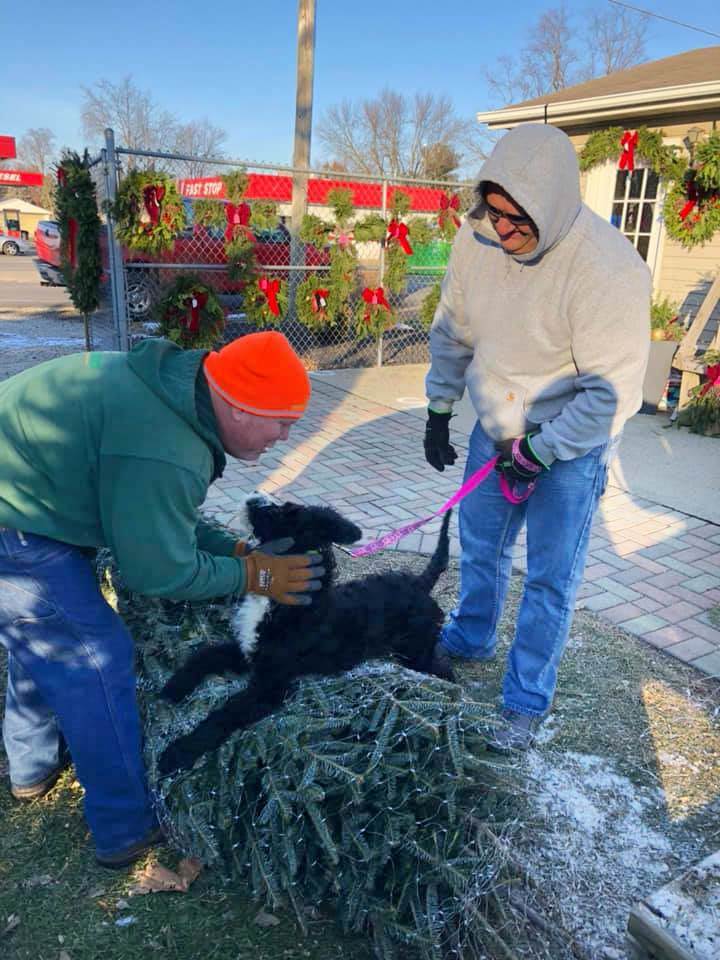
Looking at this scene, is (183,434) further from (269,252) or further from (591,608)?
(269,252)

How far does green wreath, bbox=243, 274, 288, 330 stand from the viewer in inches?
308

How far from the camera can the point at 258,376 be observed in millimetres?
1744

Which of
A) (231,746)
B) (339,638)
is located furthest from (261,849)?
(339,638)

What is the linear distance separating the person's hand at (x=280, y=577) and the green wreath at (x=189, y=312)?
533 centimetres

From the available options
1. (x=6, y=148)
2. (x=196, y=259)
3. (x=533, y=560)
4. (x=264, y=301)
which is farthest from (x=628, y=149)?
(x=6, y=148)

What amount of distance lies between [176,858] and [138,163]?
7.02 metres

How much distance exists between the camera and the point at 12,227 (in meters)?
44.3

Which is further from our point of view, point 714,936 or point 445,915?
point 445,915

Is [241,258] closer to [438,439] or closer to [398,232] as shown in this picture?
[398,232]

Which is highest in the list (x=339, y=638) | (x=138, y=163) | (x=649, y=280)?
(x=138, y=163)

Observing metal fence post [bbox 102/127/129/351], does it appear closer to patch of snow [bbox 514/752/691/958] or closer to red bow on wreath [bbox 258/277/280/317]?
red bow on wreath [bbox 258/277/280/317]

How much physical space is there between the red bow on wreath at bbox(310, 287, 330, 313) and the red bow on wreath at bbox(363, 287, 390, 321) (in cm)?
56

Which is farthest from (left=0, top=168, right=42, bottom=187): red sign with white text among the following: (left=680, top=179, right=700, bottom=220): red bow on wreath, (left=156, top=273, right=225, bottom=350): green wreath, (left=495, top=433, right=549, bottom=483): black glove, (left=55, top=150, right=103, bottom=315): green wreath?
(left=495, top=433, right=549, bottom=483): black glove

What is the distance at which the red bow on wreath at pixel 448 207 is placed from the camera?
9047 mm
